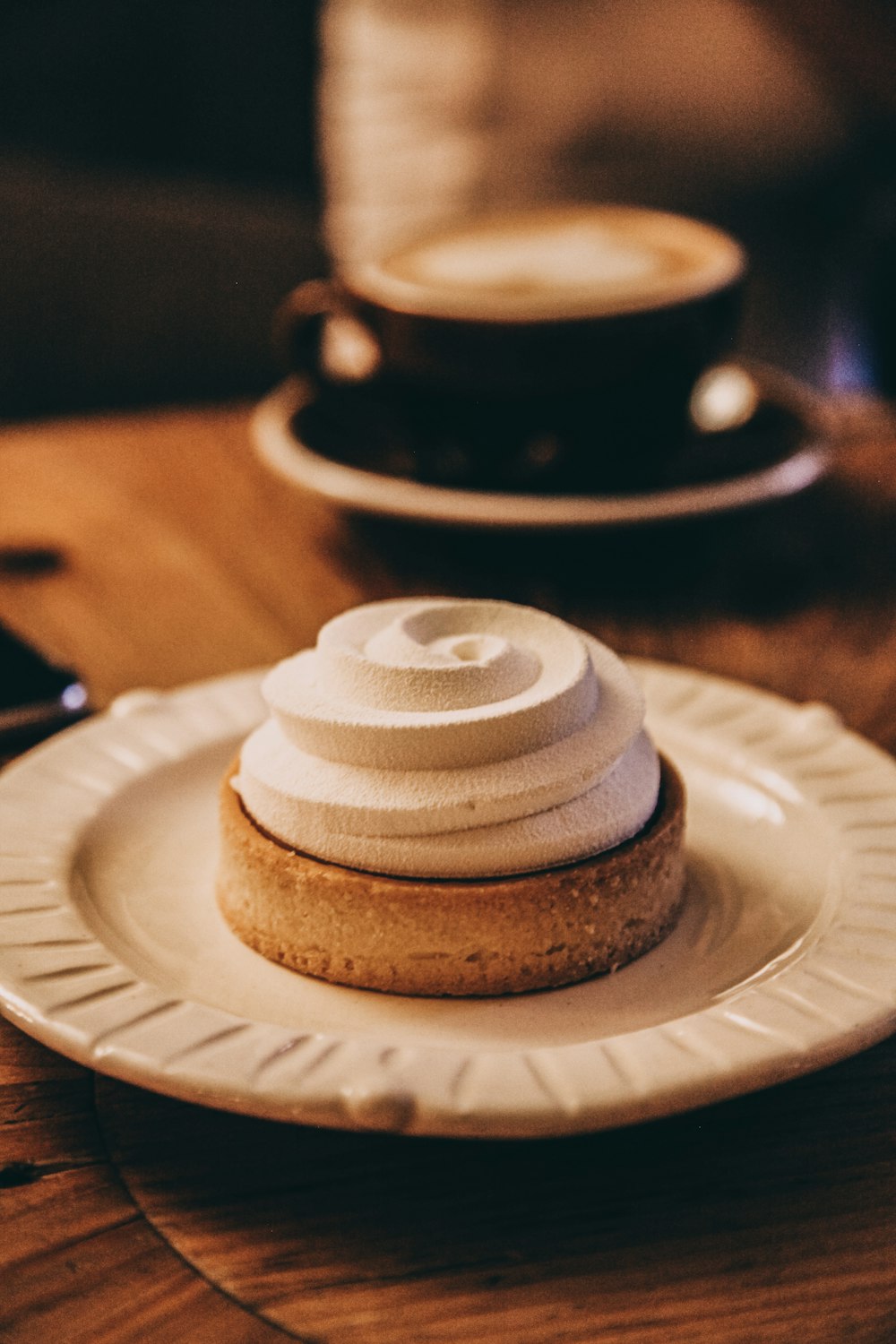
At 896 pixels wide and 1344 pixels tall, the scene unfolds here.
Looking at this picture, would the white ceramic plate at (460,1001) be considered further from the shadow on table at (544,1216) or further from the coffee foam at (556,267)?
the coffee foam at (556,267)

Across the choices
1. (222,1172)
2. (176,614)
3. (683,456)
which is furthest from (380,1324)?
(683,456)

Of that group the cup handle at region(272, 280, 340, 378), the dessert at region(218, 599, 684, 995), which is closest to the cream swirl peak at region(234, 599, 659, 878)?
the dessert at region(218, 599, 684, 995)

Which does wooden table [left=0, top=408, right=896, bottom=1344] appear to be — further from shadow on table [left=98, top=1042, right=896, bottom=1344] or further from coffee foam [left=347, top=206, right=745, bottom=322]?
coffee foam [left=347, top=206, right=745, bottom=322]

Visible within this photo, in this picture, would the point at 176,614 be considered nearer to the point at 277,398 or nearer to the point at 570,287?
the point at 277,398

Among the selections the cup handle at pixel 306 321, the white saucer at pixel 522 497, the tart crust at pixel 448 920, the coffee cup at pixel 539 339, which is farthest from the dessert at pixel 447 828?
the cup handle at pixel 306 321

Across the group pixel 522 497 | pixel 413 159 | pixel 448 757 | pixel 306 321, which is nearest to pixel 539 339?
pixel 522 497

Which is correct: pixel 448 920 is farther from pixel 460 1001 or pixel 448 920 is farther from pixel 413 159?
Result: pixel 413 159
